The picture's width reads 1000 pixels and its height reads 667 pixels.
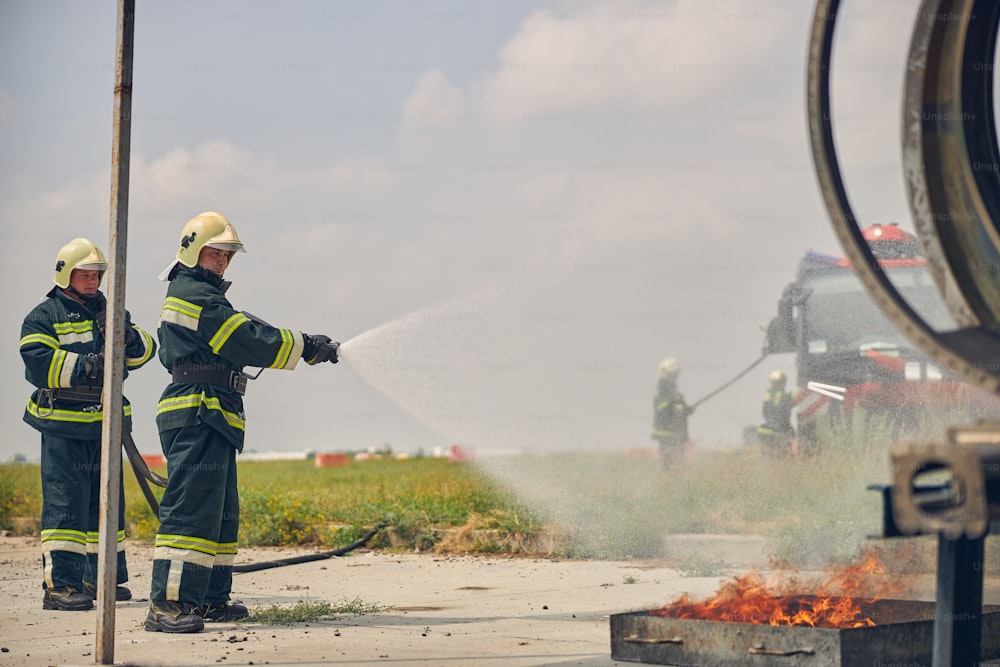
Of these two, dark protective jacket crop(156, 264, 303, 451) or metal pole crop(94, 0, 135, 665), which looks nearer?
metal pole crop(94, 0, 135, 665)

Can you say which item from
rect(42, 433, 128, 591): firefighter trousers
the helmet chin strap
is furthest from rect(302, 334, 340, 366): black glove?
the helmet chin strap

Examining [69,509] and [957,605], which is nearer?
[957,605]

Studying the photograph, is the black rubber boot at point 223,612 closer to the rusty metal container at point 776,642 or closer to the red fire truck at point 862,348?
the rusty metal container at point 776,642

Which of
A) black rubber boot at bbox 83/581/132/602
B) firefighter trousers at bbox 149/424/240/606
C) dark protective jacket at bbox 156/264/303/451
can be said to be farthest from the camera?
black rubber boot at bbox 83/581/132/602

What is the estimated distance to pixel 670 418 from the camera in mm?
12734

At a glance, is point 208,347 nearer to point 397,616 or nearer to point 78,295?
point 78,295

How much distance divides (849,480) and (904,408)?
4.29ft

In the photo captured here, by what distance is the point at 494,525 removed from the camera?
1017 centimetres

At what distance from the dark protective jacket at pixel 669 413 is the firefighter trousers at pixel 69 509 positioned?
510 centimetres

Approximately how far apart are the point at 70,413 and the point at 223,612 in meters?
1.65

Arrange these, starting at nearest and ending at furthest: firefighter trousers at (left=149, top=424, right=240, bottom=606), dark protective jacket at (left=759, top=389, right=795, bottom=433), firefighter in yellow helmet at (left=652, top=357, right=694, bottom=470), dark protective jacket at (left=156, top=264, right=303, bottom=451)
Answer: firefighter trousers at (left=149, top=424, right=240, bottom=606) → dark protective jacket at (left=156, top=264, right=303, bottom=451) → firefighter in yellow helmet at (left=652, top=357, right=694, bottom=470) → dark protective jacket at (left=759, top=389, right=795, bottom=433)

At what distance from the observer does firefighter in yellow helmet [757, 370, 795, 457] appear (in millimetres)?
12375

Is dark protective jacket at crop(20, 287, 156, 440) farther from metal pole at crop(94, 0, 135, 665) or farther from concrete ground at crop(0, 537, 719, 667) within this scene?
metal pole at crop(94, 0, 135, 665)

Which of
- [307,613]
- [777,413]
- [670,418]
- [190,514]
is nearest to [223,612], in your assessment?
[307,613]
